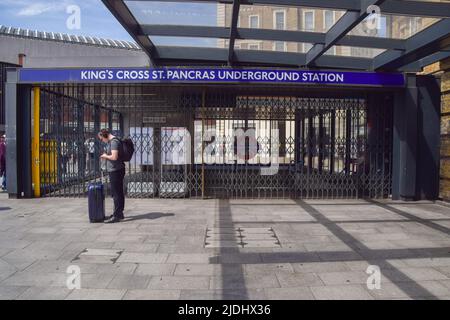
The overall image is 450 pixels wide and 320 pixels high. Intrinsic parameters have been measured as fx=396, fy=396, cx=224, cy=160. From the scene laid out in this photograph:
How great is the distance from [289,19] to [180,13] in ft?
10.6

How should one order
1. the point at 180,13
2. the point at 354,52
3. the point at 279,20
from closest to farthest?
the point at 180,13
the point at 279,20
the point at 354,52

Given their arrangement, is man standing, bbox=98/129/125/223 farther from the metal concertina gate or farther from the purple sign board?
the metal concertina gate

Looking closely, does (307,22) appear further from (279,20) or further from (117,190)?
(117,190)

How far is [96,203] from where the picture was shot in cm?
756

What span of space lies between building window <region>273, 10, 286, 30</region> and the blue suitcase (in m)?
5.65

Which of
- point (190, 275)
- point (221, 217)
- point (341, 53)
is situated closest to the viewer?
point (190, 275)

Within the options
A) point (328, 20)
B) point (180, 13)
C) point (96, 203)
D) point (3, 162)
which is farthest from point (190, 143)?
point (3, 162)

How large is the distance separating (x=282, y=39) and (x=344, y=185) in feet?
14.9

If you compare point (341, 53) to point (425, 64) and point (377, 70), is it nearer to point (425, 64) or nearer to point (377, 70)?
point (377, 70)

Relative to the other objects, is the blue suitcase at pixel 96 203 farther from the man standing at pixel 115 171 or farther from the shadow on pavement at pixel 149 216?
the shadow on pavement at pixel 149 216

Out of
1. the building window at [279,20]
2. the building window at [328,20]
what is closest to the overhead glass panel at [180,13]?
the building window at [279,20]

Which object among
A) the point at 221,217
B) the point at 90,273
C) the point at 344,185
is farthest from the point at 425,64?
the point at 90,273

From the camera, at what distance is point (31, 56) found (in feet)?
94.5

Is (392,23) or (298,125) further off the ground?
(392,23)
